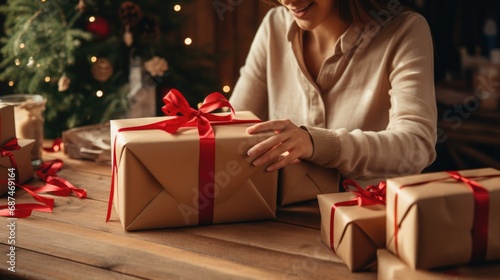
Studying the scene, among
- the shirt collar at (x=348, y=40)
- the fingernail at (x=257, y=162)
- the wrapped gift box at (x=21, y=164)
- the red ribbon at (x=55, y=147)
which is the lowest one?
the red ribbon at (x=55, y=147)

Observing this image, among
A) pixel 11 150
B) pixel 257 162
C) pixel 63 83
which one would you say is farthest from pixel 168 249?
pixel 63 83

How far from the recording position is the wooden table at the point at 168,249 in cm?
104

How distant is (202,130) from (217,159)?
2.6 inches

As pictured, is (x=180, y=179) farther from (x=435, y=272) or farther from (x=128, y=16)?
(x=128, y=16)

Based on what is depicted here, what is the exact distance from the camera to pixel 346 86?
167 centimetres

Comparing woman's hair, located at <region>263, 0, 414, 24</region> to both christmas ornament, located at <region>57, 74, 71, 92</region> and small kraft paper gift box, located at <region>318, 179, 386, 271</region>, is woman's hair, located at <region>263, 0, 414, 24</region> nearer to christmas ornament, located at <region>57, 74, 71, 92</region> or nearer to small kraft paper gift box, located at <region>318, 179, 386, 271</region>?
small kraft paper gift box, located at <region>318, 179, 386, 271</region>

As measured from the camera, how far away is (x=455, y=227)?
947 millimetres

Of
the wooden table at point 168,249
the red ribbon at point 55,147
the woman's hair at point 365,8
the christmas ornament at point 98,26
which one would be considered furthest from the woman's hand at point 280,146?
the christmas ornament at point 98,26

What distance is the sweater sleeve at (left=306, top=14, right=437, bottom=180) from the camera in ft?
4.42

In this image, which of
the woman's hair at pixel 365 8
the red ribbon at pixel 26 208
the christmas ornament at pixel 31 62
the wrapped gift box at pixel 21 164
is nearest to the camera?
the red ribbon at pixel 26 208

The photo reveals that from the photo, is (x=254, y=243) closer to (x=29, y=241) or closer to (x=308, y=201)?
(x=308, y=201)

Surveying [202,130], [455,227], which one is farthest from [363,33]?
[455,227]

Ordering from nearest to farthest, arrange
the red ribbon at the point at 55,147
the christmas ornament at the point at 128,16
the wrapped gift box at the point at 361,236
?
1. the wrapped gift box at the point at 361,236
2. the red ribbon at the point at 55,147
3. the christmas ornament at the point at 128,16

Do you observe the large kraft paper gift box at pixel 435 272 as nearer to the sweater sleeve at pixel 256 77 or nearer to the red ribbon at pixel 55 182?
the red ribbon at pixel 55 182
